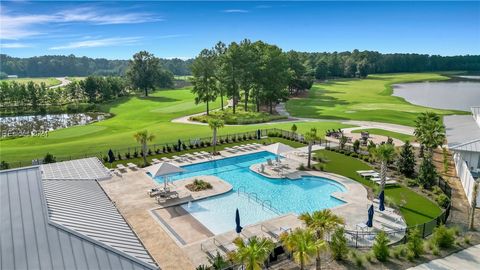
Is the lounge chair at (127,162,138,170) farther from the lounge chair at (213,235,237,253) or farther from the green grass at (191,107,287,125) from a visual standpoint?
the green grass at (191,107,287,125)

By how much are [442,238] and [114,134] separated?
42.2 metres

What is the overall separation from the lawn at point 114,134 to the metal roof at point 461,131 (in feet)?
47.4

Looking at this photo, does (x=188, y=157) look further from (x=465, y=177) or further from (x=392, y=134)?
(x=392, y=134)

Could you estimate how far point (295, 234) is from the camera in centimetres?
1457

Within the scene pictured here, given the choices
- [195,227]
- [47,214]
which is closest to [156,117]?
[195,227]

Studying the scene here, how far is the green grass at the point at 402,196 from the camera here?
74.2 feet

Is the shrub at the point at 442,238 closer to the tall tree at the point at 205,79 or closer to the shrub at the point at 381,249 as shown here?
the shrub at the point at 381,249

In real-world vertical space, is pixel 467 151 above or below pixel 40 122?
above

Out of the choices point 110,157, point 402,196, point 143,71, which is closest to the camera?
point 402,196

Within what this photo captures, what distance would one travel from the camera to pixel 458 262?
56.3 feet

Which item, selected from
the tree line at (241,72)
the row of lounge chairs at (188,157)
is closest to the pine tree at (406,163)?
the row of lounge chairs at (188,157)

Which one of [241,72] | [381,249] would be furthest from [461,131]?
[241,72]

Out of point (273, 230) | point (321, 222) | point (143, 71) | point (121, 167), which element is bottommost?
point (273, 230)

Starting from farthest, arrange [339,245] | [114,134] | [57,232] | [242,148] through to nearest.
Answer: [114,134] < [242,148] < [339,245] < [57,232]
